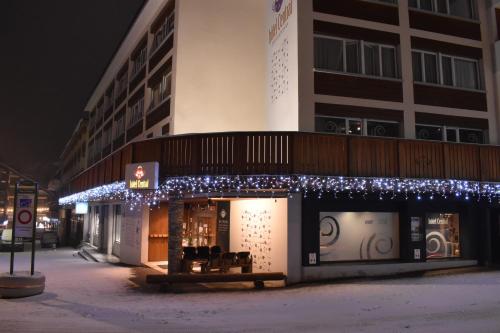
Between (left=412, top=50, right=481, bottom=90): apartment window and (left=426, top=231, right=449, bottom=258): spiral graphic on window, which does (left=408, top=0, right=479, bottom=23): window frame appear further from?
(left=426, top=231, right=449, bottom=258): spiral graphic on window

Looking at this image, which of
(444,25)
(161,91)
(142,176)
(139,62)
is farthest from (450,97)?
(139,62)

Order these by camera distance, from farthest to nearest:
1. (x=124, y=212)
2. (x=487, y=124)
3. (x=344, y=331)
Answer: (x=124, y=212) → (x=487, y=124) → (x=344, y=331)

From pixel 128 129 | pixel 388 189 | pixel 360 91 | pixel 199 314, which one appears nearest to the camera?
pixel 199 314

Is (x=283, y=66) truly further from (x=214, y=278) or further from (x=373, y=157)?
(x=214, y=278)

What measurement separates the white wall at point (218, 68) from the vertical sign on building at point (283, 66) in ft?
3.42

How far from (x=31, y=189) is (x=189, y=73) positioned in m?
9.31

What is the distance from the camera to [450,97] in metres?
19.4

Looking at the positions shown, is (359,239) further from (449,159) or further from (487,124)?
(487,124)

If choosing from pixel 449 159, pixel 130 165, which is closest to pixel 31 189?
pixel 130 165

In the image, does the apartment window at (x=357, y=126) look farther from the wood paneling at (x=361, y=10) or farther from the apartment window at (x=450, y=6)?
the apartment window at (x=450, y=6)

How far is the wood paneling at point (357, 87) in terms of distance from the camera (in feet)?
57.1

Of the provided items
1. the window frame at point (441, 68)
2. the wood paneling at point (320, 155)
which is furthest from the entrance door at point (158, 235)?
the window frame at point (441, 68)

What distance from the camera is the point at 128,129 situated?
29344 mm

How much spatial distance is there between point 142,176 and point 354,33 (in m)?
9.87
